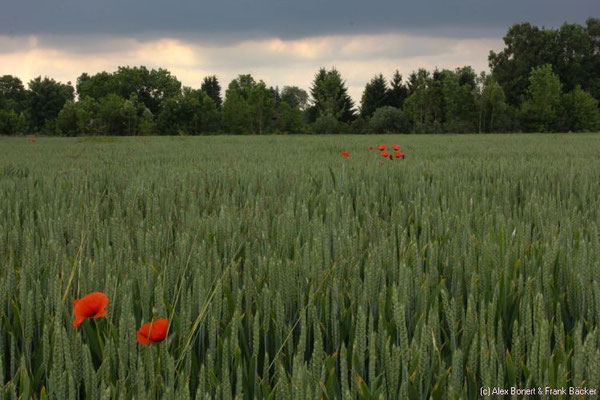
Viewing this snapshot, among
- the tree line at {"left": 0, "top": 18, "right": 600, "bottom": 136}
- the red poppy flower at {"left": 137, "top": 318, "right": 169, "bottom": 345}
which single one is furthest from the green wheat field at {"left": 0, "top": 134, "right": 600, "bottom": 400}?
the tree line at {"left": 0, "top": 18, "right": 600, "bottom": 136}

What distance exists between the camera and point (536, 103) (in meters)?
39.9

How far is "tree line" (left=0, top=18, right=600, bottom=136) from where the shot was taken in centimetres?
3762

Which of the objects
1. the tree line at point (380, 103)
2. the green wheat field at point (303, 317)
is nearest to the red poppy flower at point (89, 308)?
the green wheat field at point (303, 317)

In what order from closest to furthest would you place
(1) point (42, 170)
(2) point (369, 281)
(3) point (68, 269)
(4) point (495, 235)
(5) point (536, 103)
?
(2) point (369, 281) < (3) point (68, 269) < (4) point (495, 235) < (1) point (42, 170) < (5) point (536, 103)

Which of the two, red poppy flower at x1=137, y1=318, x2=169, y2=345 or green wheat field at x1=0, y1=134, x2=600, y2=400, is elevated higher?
red poppy flower at x1=137, y1=318, x2=169, y2=345

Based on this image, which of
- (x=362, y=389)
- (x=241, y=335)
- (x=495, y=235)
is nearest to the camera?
(x=362, y=389)

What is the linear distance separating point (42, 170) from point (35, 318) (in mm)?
4035

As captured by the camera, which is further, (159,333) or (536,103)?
(536,103)

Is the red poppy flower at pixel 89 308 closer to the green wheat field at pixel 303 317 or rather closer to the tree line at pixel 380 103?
the green wheat field at pixel 303 317

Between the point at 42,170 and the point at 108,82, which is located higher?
the point at 108,82

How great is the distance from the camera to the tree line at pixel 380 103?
37.6 metres

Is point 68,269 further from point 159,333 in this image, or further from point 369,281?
point 369,281

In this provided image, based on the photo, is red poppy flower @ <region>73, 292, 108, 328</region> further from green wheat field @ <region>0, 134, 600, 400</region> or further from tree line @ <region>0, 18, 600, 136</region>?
tree line @ <region>0, 18, 600, 136</region>

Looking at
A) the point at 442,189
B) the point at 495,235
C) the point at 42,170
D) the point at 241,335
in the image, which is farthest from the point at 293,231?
the point at 42,170
